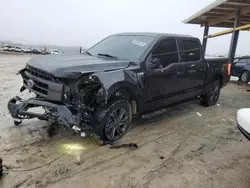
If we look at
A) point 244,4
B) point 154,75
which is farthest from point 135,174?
point 244,4

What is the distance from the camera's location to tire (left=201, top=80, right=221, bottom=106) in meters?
7.03

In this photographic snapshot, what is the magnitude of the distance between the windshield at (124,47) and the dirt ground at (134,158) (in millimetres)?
1503

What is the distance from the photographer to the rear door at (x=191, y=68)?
5535 millimetres

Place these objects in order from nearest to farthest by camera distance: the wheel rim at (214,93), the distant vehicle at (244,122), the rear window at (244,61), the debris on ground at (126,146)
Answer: the distant vehicle at (244,122) → the debris on ground at (126,146) → the wheel rim at (214,93) → the rear window at (244,61)

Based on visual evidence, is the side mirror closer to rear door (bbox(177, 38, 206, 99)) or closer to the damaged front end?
rear door (bbox(177, 38, 206, 99))

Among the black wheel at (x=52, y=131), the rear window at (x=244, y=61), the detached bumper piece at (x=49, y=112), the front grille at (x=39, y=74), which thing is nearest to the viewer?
the detached bumper piece at (x=49, y=112)

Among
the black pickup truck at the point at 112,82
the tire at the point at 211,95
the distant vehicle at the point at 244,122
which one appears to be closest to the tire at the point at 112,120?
the black pickup truck at the point at 112,82

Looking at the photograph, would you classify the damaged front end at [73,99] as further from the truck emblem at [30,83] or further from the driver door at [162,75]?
the driver door at [162,75]

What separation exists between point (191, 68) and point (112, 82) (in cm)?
266

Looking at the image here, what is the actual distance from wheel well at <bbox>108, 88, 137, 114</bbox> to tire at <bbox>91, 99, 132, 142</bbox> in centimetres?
7

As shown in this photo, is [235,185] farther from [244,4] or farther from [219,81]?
[244,4]

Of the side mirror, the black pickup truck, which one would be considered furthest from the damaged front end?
the side mirror

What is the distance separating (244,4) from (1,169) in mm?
11508

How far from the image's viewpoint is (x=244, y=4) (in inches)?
429
